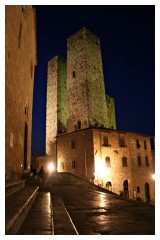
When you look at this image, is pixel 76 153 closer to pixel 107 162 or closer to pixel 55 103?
pixel 107 162

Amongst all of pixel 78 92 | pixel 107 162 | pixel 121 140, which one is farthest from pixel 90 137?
pixel 78 92

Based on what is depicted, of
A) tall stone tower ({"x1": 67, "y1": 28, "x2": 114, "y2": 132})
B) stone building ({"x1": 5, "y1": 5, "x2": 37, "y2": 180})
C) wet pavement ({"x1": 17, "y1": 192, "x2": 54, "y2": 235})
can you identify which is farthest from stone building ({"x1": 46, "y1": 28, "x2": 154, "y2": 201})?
wet pavement ({"x1": 17, "y1": 192, "x2": 54, "y2": 235})

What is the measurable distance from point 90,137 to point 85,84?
7.60 metres

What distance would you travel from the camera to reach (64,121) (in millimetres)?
28672

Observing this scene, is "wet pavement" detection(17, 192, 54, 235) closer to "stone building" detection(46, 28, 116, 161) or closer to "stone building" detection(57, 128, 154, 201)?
"stone building" detection(57, 128, 154, 201)

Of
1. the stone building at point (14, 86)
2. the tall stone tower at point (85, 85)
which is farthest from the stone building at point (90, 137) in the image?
the stone building at point (14, 86)

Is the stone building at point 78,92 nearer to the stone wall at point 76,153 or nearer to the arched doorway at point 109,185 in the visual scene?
the stone wall at point 76,153

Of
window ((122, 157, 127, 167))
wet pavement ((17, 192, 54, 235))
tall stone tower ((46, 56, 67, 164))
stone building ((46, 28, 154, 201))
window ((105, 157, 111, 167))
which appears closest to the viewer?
wet pavement ((17, 192, 54, 235))

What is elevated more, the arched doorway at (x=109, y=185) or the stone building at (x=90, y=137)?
the stone building at (x=90, y=137)

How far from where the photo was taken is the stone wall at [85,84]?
2372cm

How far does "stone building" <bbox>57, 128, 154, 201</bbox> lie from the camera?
1973 cm

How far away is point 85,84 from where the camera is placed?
2441 centimetres

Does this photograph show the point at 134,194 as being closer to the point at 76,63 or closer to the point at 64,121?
the point at 64,121

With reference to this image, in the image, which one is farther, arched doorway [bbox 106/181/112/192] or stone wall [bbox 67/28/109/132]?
stone wall [bbox 67/28/109/132]
